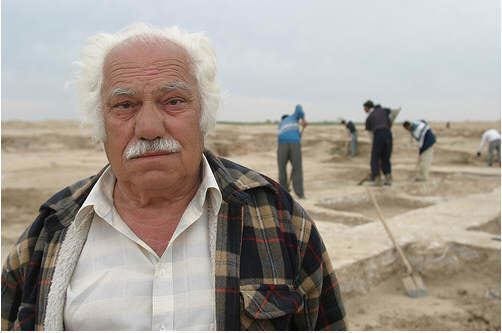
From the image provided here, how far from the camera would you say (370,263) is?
4.81 meters

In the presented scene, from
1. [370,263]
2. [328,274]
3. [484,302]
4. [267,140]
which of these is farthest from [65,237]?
[267,140]

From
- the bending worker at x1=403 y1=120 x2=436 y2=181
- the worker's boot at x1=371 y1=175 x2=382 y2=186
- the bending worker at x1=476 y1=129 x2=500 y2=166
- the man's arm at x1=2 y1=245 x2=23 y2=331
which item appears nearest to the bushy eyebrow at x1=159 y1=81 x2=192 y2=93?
the man's arm at x1=2 y1=245 x2=23 y2=331

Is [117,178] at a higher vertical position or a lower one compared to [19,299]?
higher

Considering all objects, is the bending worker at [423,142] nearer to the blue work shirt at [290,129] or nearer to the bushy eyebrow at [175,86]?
the blue work shirt at [290,129]

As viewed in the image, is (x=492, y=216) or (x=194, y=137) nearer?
(x=194, y=137)

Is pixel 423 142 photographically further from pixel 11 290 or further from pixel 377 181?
pixel 11 290

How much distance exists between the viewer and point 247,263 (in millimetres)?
1587

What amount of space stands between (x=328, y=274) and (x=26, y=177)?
38.6 feet

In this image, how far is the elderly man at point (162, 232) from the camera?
1545mm

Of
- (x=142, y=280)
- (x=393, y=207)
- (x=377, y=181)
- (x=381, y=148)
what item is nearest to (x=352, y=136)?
(x=377, y=181)

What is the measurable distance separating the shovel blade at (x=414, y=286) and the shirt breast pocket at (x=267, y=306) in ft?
11.5

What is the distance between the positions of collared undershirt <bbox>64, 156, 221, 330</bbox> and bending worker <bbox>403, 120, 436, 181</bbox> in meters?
10.4

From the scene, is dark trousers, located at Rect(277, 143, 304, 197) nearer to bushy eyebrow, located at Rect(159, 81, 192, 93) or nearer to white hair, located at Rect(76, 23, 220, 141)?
white hair, located at Rect(76, 23, 220, 141)

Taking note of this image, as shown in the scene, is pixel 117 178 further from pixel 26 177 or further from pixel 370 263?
pixel 26 177
